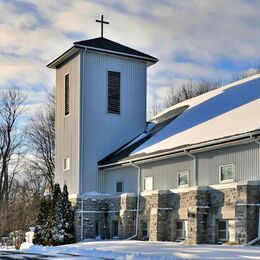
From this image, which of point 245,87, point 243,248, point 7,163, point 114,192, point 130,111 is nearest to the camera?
point 243,248

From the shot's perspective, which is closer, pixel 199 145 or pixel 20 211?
pixel 199 145

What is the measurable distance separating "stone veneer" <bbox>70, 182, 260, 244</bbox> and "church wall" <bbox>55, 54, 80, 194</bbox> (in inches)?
83.6

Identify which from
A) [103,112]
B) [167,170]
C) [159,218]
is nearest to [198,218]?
[159,218]

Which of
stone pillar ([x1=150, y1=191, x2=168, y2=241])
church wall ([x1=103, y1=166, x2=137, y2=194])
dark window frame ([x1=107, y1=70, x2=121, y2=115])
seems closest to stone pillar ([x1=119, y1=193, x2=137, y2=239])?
church wall ([x1=103, y1=166, x2=137, y2=194])

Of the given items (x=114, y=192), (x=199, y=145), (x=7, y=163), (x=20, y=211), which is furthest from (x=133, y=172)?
(x=7, y=163)

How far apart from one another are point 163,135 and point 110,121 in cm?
447

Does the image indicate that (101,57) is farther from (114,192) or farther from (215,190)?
(215,190)

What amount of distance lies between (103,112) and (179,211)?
978cm

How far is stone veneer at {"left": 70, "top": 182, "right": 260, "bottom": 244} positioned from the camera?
22062mm

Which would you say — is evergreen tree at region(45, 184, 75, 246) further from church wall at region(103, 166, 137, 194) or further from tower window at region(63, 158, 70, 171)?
tower window at region(63, 158, 70, 171)

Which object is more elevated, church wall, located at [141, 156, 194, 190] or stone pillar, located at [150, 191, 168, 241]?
church wall, located at [141, 156, 194, 190]

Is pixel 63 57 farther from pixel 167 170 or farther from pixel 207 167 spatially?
pixel 207 167

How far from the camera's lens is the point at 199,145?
24.9 metres

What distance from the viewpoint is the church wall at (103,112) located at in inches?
1313
